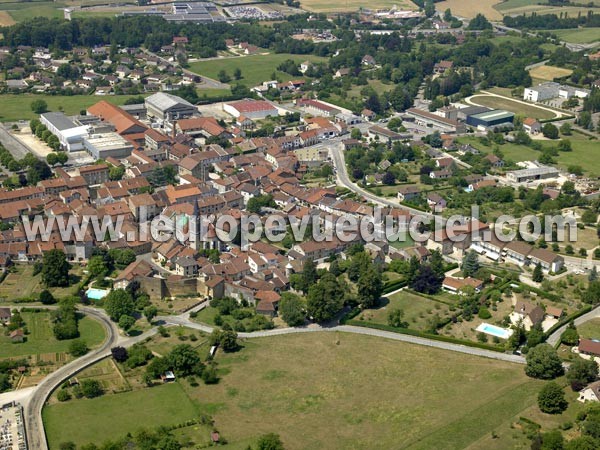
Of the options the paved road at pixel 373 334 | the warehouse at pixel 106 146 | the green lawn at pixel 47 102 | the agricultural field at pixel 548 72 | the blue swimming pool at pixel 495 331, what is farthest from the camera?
the agricultural field at pixel 548 72

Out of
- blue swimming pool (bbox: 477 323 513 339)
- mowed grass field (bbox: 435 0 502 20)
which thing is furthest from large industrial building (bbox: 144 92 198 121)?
mowed grass field (bbox: 435 0 502 20)

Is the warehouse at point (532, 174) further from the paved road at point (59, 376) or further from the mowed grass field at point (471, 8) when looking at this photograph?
the mowed grass field at point (471, 8)

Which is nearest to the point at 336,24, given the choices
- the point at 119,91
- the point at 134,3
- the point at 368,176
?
the point at 134,3

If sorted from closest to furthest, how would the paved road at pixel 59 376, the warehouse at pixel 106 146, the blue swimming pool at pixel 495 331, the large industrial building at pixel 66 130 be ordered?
the paved road at pixel 59 376 < the blue swimming pool at pixel 495 331 < the warehouse at pixel 106 146 < the large industrial building at pixel 66 130

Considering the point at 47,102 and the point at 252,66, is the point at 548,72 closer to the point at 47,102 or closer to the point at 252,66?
the point at 252,66

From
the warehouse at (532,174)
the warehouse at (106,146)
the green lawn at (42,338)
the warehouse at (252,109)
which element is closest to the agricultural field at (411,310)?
the green lawn at (42,338)

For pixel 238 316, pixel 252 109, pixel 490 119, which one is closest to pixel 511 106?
pixel 490 119
